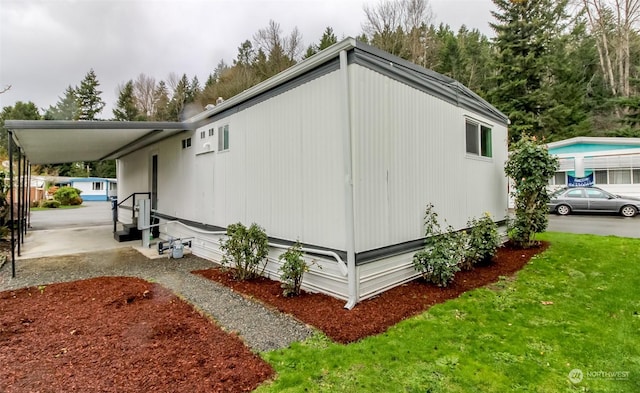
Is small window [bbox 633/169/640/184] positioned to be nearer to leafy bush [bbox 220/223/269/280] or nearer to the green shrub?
leafy bush [bbox 220/223/269/280]

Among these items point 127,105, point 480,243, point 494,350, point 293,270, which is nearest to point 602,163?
point 480,243

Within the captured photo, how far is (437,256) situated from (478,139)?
3.61 metres

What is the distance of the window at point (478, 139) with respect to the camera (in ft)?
21.9

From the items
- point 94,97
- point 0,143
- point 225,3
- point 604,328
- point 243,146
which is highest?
point 94,97

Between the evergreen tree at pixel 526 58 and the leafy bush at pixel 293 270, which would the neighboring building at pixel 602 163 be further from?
the leafy bush at pixel 293 270

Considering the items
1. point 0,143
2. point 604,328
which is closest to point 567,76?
point 604,328

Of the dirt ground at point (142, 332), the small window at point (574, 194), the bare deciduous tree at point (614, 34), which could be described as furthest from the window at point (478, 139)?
the bare deciduous tree at point (614, 34)

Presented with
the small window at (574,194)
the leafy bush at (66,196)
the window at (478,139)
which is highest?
the window at (478,139)

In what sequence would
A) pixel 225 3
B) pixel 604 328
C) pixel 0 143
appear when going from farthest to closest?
pixel 0 143 < pixel 225 3 < pixel 604 328

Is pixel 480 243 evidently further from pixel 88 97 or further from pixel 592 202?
pixel 88 97

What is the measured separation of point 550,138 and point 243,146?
72.7ft

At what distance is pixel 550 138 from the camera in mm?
20672

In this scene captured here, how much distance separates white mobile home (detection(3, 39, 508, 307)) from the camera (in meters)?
4.02

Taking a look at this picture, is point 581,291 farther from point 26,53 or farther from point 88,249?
point 26,53
